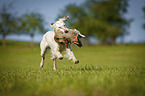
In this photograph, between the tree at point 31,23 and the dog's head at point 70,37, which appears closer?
the dog's head at point 70,37

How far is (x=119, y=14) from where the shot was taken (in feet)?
182

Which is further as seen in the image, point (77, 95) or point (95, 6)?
point (95, 6)

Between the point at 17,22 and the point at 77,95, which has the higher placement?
the point at 17,22

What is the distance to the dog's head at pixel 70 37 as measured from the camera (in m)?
4.45

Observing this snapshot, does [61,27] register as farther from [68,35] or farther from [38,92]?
[38,92]

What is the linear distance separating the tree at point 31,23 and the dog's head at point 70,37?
137ft

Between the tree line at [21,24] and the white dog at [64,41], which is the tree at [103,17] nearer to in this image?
the tree line at [21,24]

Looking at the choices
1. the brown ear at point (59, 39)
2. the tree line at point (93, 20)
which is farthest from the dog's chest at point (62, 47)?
the tree line at point (93, 20)

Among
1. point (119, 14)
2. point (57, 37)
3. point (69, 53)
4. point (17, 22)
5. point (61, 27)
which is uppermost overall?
point (119, 14)

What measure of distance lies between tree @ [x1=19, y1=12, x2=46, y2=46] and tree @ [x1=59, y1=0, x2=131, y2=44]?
33.2 ft

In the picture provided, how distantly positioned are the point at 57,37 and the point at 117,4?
55.7 meters

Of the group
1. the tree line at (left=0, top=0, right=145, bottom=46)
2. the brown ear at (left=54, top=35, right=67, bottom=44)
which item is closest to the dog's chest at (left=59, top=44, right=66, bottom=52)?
the brown ear at (left=54, top=35, right=67, bottom=44)

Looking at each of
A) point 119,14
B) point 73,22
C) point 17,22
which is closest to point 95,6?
point 119,14

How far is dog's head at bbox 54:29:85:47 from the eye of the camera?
14.6 ft
